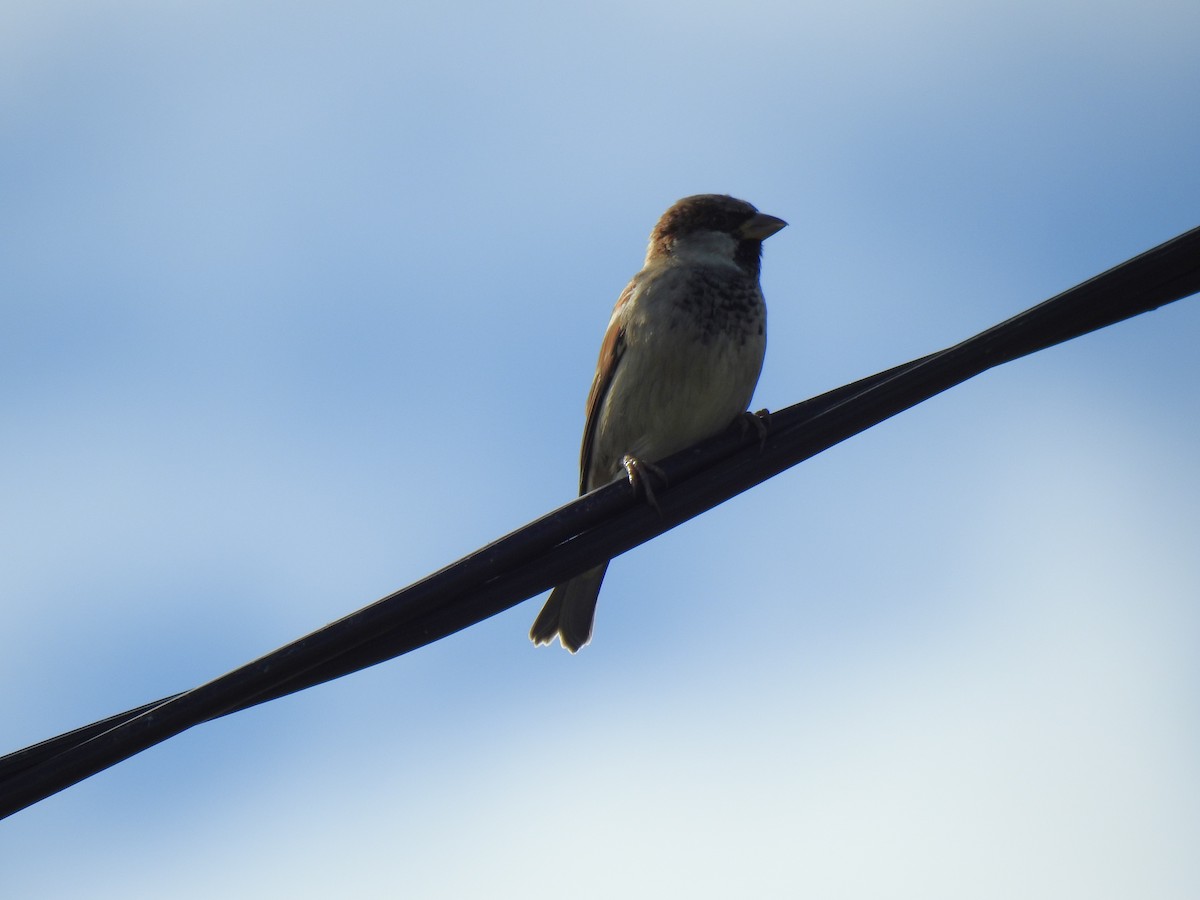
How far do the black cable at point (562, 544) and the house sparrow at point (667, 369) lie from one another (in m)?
1.48

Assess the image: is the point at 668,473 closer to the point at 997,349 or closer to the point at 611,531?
the point at 611,531

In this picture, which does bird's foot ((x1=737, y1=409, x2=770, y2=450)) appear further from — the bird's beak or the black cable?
the black cable

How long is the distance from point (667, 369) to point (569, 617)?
99 cm

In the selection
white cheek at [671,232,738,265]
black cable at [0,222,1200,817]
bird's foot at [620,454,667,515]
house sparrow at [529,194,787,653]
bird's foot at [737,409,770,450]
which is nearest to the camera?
black cable at [0,222,1200,817]

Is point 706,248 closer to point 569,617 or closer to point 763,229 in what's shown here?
point 763,229

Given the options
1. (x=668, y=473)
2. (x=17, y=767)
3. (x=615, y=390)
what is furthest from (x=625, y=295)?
(x=17, y=767)

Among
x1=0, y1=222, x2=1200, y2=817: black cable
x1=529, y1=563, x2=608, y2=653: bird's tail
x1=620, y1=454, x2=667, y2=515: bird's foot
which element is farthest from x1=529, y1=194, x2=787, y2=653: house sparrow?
x1=0, y1=222, x2=1200, y2=817: black cable

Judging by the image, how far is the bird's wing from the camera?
4.69 metres

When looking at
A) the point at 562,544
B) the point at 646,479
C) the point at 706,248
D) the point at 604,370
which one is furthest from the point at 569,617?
the point at 562,544

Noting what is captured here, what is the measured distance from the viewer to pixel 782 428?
110 inches

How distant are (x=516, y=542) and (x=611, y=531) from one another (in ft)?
0.84

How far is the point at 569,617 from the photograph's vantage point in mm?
4629

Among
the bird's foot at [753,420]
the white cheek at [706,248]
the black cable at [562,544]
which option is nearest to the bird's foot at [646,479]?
the black cable at [562,544]

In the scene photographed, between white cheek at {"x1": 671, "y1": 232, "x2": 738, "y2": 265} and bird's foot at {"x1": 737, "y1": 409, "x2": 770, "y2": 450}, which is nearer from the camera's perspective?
bird's foot at {"x1": 737, "y1": 409, "x2": 770, "y2": 450}
